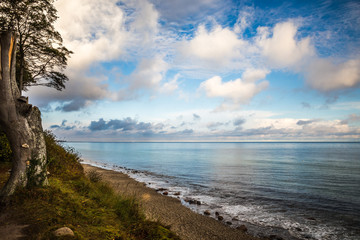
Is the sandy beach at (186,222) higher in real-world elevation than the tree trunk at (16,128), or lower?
lower

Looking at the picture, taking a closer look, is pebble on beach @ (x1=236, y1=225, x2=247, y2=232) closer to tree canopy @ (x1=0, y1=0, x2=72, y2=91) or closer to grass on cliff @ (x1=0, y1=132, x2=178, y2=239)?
grass on cliff @ (x1=0, y1=132, x2=178, y2=239)

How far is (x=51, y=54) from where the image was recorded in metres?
21.2

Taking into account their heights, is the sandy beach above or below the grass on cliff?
below

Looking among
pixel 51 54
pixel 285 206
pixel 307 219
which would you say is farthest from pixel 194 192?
pixel 51 54

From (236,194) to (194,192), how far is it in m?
5.26

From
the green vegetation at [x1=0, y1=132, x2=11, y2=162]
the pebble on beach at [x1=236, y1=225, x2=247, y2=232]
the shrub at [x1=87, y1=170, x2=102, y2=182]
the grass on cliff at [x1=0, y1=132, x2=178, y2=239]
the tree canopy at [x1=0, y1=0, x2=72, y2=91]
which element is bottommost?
the pebble on beach at [x1=236, y1=225, x2=247, y2=232]

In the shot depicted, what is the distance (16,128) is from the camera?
8172mm

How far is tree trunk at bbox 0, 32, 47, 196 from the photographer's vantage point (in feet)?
26.0

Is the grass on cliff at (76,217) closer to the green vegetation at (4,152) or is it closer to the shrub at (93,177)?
the shrub at (93,177)

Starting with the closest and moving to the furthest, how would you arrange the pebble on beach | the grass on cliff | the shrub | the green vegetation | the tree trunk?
1. the grass on cliff
2. the tree trunk
3. the green vegetation
4. the pebble on beach
5. the shrub

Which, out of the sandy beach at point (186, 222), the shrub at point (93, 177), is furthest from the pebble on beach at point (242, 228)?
the shrub at point (93, 177)

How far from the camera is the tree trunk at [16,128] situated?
7.94 metres

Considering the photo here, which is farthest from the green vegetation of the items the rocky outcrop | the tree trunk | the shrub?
the rocky outcrop

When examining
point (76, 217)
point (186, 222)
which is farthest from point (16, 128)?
point (186, 222)
